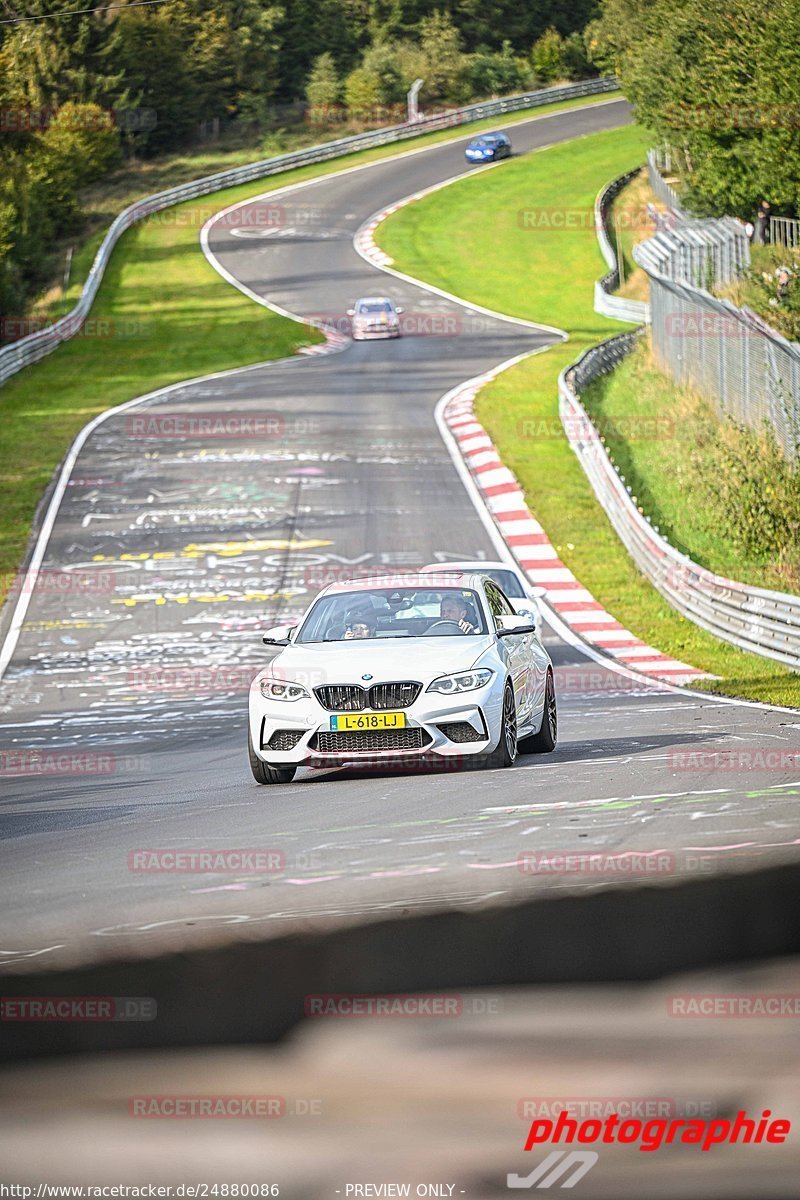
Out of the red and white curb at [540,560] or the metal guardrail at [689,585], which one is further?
the red and white curb at [540,560]

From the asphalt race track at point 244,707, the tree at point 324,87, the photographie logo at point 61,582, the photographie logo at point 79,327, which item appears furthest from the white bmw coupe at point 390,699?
the tree at point 324,87

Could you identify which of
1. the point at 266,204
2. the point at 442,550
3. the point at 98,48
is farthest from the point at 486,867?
the point at 98,48

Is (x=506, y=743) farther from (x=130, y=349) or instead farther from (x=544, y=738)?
(x=130, y=349)

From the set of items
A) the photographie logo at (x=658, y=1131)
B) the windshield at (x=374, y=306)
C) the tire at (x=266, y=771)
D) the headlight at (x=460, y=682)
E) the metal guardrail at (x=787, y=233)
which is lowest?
the windshield at (x=374, y=306)

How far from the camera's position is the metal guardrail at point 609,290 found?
5213 centimetres

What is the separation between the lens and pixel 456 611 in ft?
39.6

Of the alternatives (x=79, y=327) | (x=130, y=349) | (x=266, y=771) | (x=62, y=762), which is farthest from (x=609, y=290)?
(x=266, y=771)

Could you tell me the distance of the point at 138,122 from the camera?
83.3 m

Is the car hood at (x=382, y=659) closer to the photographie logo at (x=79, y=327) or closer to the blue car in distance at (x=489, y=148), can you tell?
the photographie logo at (x=79, y=327)

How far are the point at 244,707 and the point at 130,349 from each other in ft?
111

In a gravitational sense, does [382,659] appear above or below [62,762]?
above

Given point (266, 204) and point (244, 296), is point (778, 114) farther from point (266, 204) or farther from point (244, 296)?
point (266, 204)

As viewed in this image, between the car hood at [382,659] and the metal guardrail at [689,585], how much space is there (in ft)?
26.7

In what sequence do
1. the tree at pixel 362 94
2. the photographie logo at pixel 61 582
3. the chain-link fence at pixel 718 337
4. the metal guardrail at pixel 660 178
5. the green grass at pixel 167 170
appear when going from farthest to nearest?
1. the tree at pixel 362 94
2. the green grass at pixel 167 170
3. the metal guardrail at pixel 660 178
4. the photographie logo at pixel 61 582
5. the chain-link fence at pixel 718 337
